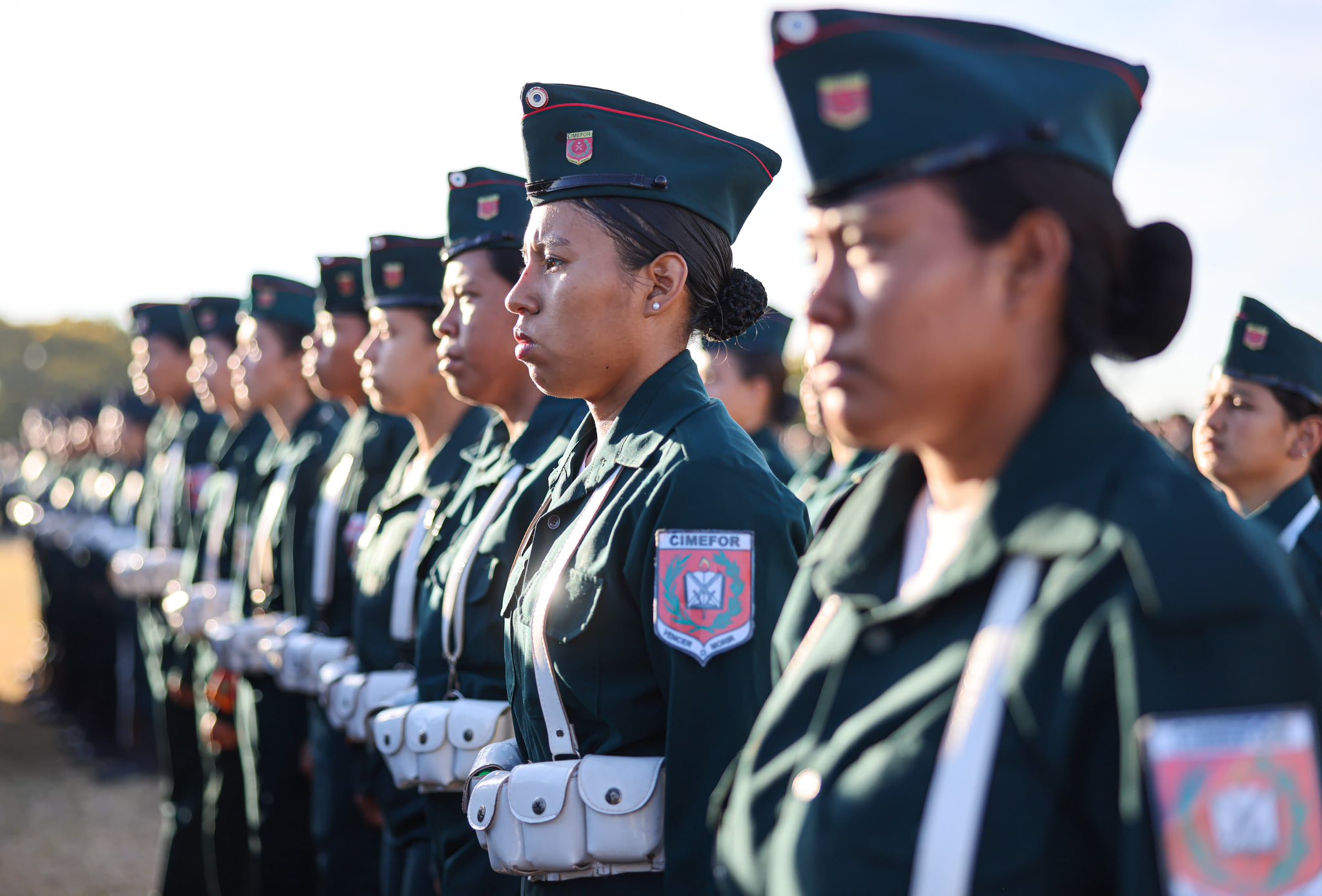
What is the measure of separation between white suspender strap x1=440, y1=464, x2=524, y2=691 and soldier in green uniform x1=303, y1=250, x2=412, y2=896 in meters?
1.28

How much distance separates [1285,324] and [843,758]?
12.6 ft

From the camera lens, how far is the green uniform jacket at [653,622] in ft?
7.52

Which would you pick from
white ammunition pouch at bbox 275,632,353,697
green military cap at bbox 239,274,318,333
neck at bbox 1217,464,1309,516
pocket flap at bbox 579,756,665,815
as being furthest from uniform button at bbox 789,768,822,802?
green military cap at bbox 239,274,318,333

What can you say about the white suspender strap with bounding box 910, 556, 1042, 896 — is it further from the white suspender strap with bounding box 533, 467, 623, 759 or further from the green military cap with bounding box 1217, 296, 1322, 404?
the green military cap with bounding box 1217, 296, 1322, 404

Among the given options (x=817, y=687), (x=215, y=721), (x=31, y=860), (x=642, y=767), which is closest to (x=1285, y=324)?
(x=642, y=767)

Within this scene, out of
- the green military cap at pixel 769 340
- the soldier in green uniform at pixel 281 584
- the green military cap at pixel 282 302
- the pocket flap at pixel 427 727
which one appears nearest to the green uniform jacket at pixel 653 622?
the pocket flap at pixel 427 727

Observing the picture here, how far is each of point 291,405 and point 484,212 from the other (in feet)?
10.7

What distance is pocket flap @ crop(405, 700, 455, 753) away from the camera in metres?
3.19

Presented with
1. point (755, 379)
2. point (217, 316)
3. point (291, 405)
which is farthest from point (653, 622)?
point (217, 316)

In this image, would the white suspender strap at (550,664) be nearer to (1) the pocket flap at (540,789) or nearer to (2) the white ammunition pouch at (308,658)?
(1) the pocket flap at (540,789)

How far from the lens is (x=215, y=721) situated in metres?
5.84

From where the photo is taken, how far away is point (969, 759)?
1270 millimetres

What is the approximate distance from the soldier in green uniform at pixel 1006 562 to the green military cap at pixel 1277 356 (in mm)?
3382

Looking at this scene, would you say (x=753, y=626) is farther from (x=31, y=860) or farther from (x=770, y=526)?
(x=31, y=860)
